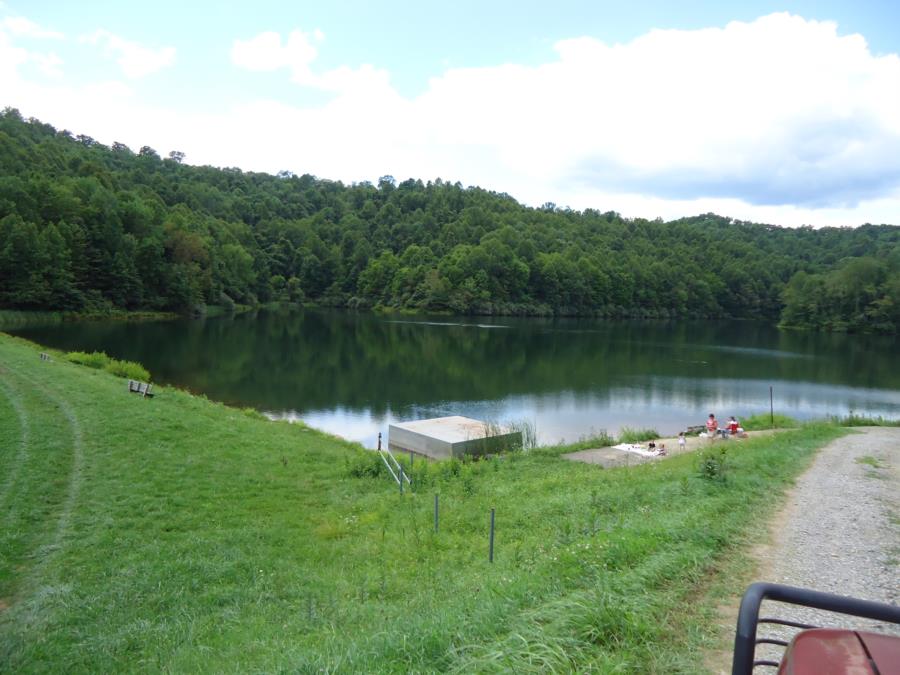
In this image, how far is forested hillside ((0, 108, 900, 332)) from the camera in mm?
70875

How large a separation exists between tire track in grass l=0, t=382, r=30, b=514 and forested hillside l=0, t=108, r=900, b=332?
49.9 meters

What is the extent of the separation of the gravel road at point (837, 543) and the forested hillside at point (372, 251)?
68838 millimetres

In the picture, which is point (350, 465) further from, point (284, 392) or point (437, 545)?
point (284, 392)

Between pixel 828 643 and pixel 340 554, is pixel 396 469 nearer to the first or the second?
pixel 340 554

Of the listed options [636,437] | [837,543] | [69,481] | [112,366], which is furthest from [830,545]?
[112,366]

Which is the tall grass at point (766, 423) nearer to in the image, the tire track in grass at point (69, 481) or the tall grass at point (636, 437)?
the tall grass at point (636, 437)

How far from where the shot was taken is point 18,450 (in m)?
13.5

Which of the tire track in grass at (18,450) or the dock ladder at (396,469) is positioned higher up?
the tire track in grass at (18,450)

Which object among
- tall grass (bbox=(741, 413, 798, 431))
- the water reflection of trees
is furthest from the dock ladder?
tall grass (bbox=(741, 413, 798, 431))

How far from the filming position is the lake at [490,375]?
1209 inches

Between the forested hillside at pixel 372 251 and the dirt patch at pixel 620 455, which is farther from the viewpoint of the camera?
the forested hillside at pixel 372 251

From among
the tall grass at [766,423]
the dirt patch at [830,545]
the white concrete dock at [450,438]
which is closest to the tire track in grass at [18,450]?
the white concrete dock at [450,438]

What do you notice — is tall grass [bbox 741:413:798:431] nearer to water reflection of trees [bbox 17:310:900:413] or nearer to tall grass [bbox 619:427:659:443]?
tall grass [bbox 619:427:659:443]

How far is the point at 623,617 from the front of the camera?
14.9ft
